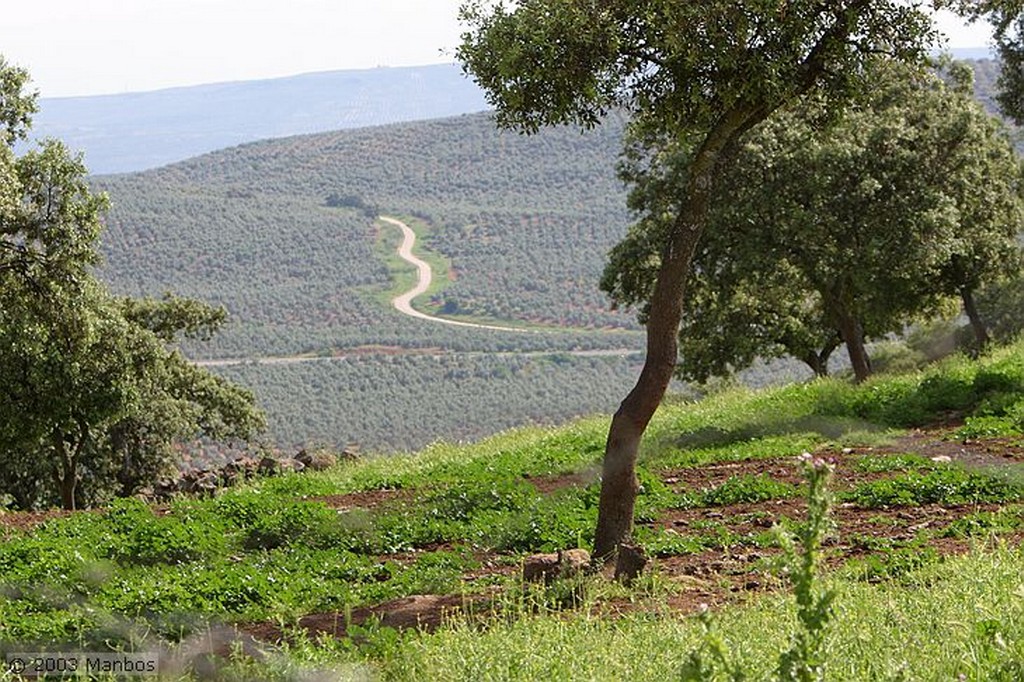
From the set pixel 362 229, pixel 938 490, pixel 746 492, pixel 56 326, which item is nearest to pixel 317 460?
pixel 56 326

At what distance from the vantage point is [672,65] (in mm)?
11602

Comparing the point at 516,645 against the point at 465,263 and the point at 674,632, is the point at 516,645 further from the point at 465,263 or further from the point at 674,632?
the point at 465,263

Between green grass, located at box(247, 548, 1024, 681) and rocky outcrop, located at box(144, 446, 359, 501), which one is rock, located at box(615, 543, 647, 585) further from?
rocky outcrop, located at box(144, 446, 359, 501)

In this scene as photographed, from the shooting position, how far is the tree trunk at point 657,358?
11328mm

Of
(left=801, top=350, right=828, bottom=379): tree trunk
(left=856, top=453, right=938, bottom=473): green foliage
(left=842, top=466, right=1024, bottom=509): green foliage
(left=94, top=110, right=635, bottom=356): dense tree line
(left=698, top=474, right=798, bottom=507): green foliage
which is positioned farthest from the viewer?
(left=94, top=110, right=635, bottom=356): dense tree line

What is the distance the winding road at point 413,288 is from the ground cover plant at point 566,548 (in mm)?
96504

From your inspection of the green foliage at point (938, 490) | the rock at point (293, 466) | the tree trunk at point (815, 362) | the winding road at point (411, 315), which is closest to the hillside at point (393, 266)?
the winding road at point (411, 315)

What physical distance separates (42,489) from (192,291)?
86227 millimetres

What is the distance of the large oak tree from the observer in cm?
1105

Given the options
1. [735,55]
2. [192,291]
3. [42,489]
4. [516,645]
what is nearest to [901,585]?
[516,645]

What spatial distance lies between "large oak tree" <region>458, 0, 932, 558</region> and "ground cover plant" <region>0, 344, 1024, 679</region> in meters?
1.69

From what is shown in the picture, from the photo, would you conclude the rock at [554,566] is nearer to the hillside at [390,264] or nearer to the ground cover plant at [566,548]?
the ground cover plant at [566,548]

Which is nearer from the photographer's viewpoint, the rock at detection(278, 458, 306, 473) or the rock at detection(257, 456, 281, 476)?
the rock at detection(257, 456, 281, 476)

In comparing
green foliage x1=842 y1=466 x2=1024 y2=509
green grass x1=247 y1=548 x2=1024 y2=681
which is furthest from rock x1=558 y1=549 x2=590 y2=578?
green foliage x1=842 y1=466 x2=1024 y2=509
